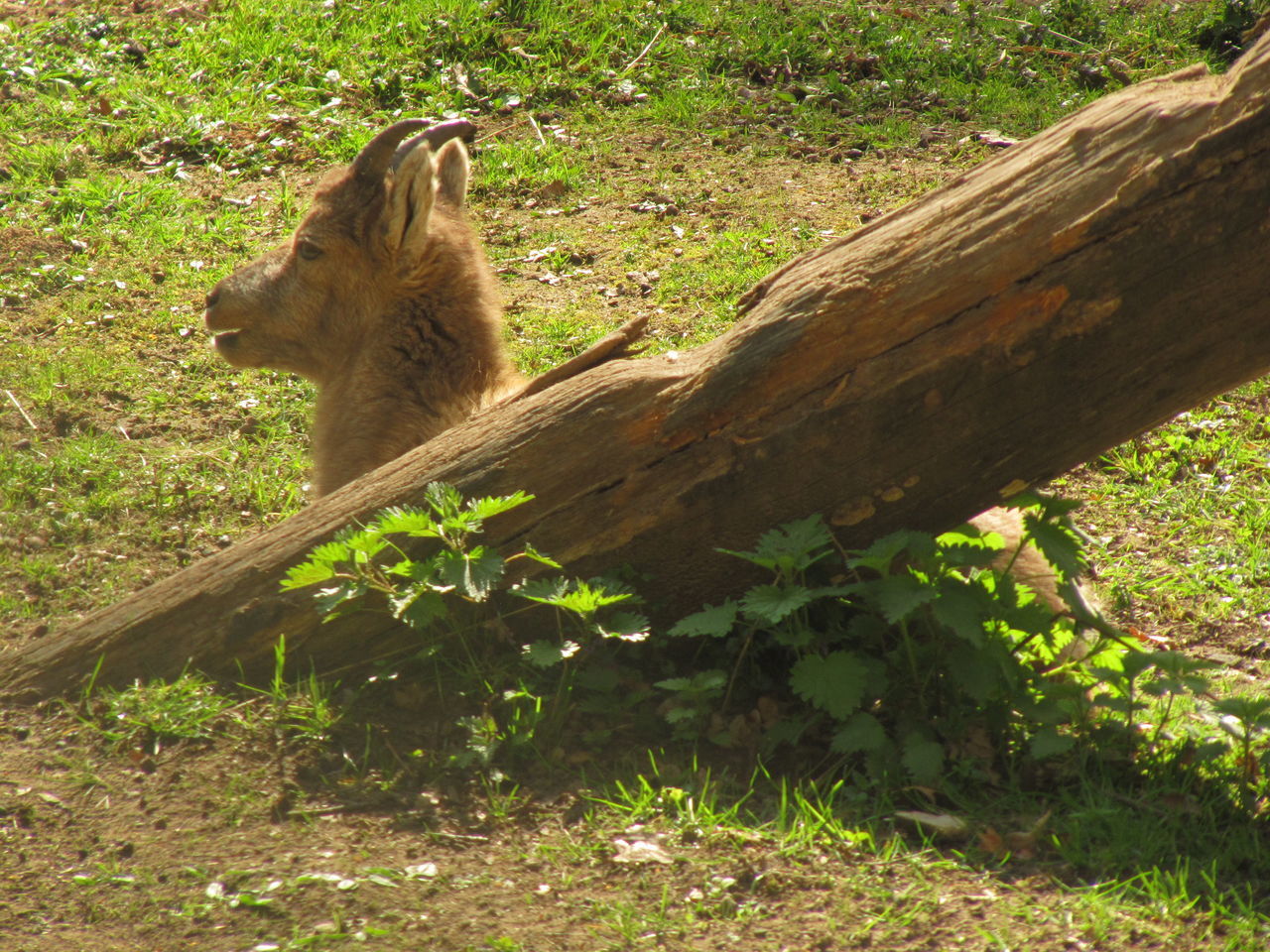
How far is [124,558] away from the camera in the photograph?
5.49 meters

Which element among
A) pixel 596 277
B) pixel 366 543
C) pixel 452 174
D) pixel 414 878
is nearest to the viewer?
pixel 414 878

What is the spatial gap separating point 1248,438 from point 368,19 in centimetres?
806

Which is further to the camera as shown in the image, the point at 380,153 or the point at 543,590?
the point at 380,153

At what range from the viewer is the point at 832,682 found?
12.3ft

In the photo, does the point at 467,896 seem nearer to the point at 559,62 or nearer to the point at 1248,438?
the point at 1248,438

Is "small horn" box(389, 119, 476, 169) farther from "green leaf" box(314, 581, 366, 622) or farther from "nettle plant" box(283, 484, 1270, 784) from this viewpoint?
"green leaf" box(314, 581, 366, 622)

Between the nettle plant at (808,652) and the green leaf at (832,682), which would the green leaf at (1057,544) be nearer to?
the nettle plant at (808,652)

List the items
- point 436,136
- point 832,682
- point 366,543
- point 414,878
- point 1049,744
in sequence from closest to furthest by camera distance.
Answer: point 414,878 → point 1049,744 → point 832,682 → point 366,543 → point 436,136

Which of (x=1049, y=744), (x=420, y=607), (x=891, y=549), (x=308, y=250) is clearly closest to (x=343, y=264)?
(x=308, y=250)

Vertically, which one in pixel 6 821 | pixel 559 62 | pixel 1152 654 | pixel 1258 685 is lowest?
pixel 1258 685

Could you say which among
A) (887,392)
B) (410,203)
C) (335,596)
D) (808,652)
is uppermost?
(410,203)

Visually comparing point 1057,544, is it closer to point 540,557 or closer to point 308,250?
point 540,557

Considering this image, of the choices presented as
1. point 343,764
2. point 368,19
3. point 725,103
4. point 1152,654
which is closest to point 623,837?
point 343,764

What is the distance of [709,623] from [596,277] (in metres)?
4.62
